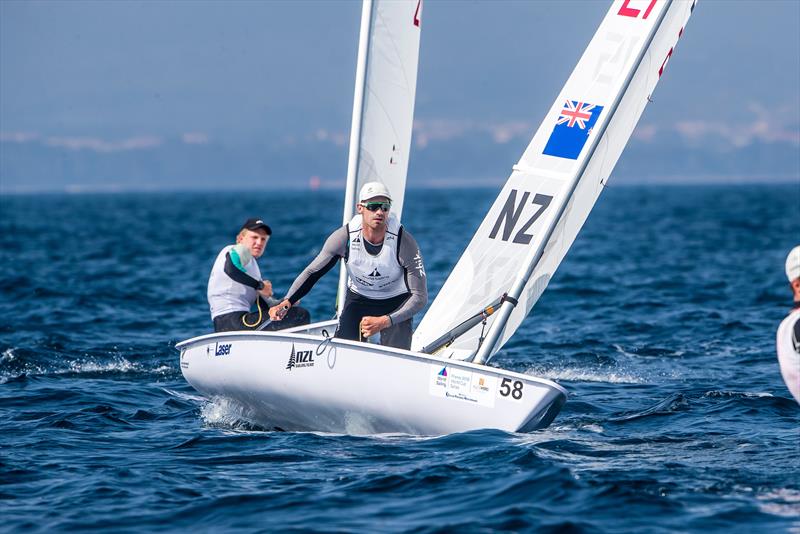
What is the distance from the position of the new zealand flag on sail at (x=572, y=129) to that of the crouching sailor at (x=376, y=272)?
1623mm

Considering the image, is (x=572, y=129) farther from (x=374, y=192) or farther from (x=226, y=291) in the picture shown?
(x=226, y=291)

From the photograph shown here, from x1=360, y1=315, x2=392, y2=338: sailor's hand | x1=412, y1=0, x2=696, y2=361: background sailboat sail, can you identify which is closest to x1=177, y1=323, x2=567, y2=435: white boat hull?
x1=360, y1=315, x2=392, y2=338: sailor's hand

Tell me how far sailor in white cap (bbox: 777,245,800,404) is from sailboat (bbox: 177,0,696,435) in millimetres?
1729

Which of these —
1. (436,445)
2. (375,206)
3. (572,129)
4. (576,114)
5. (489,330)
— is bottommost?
(436,445)

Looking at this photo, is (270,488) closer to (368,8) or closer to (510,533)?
(510,533)

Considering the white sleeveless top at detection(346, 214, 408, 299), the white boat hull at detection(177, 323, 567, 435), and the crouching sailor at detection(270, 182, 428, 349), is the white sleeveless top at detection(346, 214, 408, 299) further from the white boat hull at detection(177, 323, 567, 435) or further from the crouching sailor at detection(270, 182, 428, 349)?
the white boat hull at detection(177, 323, 567, 435)

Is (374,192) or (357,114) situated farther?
(357,114)

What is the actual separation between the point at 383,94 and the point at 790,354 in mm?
5535

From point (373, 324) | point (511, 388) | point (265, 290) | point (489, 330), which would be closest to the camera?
point (511, 388)

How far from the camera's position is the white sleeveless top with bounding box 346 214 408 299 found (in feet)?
29.0

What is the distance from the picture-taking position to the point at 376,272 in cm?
894

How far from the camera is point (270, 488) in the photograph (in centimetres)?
747

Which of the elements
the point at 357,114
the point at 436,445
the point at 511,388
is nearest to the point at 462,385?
the point at 511,388

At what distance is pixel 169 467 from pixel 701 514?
3811mm
